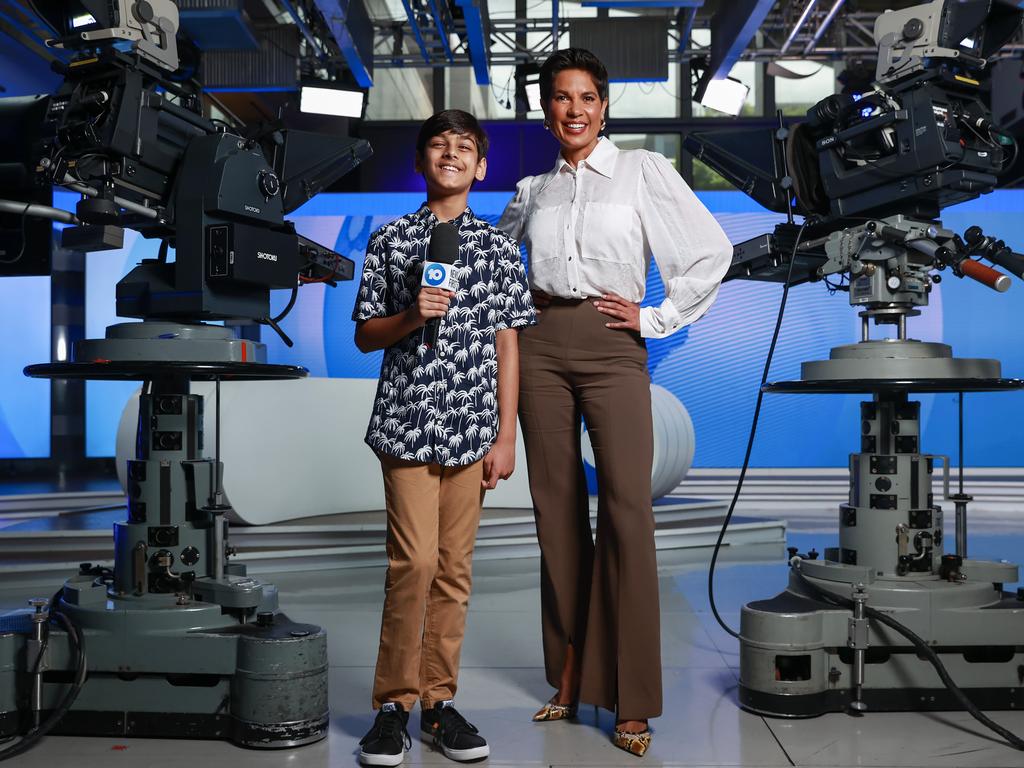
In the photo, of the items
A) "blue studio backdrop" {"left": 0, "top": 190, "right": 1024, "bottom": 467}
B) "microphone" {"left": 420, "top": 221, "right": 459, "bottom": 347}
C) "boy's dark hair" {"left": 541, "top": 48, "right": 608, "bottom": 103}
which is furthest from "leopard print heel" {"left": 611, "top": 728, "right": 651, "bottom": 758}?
"blue studio backdrop" {"left": 0, "top": 190, "right": 1024, "bottom": 467}

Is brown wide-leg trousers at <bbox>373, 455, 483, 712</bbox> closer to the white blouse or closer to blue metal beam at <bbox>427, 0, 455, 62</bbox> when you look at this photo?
the white blouse

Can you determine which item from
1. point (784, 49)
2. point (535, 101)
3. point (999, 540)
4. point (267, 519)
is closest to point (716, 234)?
point (267, 519)

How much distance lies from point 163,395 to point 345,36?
5.48 metres

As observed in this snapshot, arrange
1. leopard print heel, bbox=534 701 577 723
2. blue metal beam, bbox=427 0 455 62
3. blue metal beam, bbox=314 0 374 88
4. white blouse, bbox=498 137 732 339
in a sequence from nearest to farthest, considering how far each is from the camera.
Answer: white blouse, bbox=498 137 732 339
leopard print heel, bbox=534 701 577 723
blue metal beam, bbox=314 0 374 88
blue metal beam, bbox=427 0 455 62

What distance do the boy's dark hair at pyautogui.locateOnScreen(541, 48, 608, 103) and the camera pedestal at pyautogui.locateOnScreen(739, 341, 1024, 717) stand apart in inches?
37.7

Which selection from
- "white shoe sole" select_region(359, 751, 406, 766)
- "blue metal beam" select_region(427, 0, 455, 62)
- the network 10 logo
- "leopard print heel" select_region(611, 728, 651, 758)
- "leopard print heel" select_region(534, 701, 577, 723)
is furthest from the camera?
"blue metal beam" select_region(427, 0, 455, 62)

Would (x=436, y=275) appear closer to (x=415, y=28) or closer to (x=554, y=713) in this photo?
(x=554, y=713)

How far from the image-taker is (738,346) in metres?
9.38

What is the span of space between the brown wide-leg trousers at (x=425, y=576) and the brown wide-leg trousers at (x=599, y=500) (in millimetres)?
280

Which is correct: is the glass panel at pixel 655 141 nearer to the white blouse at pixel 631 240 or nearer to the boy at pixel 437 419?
the white blouse at pixel 631 240

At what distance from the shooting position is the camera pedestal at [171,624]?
217 centimetres

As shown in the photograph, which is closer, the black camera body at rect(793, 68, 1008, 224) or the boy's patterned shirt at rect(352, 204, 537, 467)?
the boy's patterned shirt at rect(352, 204, 537, 467)

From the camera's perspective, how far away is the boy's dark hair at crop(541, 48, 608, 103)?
226 centimetres

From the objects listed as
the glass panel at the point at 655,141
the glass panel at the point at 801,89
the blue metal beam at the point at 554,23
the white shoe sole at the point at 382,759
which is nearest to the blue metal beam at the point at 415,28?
the blue metal beam at the point at 554,23
